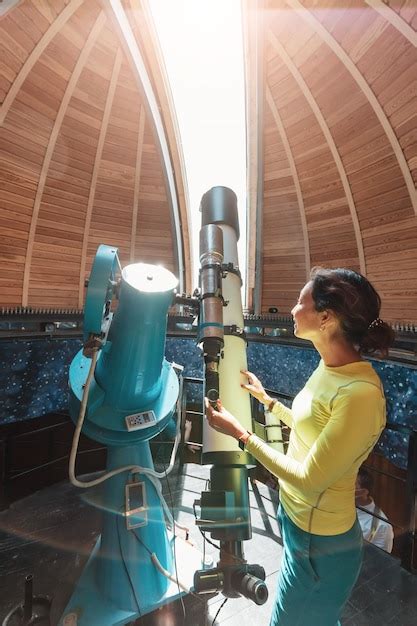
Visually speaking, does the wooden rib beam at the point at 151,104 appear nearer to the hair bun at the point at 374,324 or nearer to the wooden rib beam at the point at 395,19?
the wooden rib beam at the point at 395,19

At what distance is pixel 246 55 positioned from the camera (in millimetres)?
4852

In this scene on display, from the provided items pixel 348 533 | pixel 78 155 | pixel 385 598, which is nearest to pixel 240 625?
pixel 385 598

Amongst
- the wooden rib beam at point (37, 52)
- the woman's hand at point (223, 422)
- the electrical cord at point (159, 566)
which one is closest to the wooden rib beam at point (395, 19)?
the wooden rib beam at point (37, 52)

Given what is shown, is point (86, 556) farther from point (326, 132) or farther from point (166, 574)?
point (326, 132)

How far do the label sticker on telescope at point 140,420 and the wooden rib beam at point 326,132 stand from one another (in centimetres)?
533

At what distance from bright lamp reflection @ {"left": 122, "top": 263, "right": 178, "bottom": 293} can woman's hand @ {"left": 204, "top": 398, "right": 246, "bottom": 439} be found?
619 millimetres

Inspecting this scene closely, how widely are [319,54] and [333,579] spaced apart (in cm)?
586

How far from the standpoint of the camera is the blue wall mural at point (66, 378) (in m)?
4.75

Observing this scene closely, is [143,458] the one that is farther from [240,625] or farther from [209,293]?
[240,625]

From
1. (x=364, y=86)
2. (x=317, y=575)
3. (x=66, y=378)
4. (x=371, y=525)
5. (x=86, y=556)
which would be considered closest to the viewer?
(x=317, y=575)

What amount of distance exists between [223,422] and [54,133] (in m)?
6.00

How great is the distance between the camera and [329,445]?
1.07 meters

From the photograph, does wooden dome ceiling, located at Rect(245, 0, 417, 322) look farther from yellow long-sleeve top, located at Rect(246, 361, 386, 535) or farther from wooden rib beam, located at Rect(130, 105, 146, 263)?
yellow long-sleeve top, located at Rect(246, 361, 386, 535)

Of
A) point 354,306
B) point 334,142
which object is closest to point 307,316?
point 354,306
